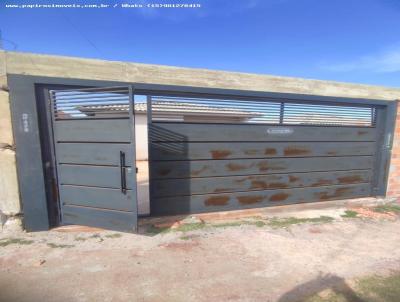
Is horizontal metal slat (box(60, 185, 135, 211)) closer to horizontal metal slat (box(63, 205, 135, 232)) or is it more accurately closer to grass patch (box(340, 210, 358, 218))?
horizontal metal slat (box(63, 205, 135, 232))

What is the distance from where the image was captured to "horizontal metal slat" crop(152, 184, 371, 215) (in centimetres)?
443

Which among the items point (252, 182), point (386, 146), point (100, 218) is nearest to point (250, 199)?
point (252, 182)

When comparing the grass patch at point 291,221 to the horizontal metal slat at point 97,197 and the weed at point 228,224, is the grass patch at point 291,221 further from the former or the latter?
the horizontal metal slat at point 97,197

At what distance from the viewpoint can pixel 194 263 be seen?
3.06m

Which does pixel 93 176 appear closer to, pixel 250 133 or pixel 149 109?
pixel 149 109

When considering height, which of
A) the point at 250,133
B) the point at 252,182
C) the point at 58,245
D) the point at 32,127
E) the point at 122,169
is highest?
the point at 32,127

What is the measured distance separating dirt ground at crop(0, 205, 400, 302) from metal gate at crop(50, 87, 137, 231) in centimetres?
44

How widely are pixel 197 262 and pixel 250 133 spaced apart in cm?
263

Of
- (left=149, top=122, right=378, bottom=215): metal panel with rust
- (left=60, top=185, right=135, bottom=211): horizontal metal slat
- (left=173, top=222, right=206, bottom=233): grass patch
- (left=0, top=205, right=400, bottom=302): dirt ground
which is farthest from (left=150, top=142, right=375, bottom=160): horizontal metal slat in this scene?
(left=0, top=205, right=400, bottom=302): dirt ground

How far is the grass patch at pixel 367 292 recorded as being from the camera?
242 centimetres

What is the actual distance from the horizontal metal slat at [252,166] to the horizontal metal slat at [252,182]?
0.10 m

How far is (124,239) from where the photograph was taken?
3635mm

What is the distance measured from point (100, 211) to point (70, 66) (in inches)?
90.2

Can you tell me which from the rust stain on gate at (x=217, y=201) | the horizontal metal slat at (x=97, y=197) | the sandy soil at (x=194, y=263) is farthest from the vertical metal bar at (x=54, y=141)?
the rust stain on gate at (x=217, y=201)
